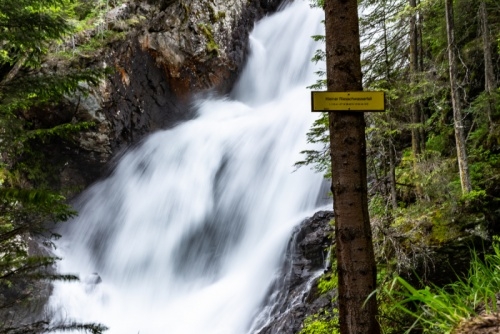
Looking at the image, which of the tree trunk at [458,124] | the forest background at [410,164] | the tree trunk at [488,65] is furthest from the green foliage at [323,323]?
the tree trunk at [488,65]

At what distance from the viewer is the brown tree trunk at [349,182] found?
2.77m

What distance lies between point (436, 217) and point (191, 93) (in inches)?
542

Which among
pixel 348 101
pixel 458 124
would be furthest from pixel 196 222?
pixel 348 101

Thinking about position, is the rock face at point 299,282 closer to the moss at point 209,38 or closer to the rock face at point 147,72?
the rock face at point 147,72

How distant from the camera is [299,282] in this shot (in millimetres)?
7941

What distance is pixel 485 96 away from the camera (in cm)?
631

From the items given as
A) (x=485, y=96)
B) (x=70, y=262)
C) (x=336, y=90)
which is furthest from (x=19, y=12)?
(x=70, y=262)

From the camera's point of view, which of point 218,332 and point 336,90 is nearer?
point 336,90

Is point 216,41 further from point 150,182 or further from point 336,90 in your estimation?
point 336,90

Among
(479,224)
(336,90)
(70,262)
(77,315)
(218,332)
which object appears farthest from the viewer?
(70,262)

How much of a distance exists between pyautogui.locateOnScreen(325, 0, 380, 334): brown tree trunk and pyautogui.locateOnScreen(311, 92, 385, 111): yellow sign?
6 centimetres

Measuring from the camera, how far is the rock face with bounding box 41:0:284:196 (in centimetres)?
1423

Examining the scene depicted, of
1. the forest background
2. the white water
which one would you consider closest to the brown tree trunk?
the forest background

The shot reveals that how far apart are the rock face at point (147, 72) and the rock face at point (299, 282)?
8232 millimetres
